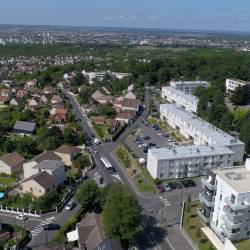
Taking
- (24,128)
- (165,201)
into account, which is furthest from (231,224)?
(24,128)

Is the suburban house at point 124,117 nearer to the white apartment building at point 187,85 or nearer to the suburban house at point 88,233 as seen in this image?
the white apartment building at point 187,85

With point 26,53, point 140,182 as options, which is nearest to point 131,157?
point 140,182

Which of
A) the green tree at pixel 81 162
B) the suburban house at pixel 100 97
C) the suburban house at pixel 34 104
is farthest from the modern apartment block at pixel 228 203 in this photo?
the suburban house at pixel 100 97

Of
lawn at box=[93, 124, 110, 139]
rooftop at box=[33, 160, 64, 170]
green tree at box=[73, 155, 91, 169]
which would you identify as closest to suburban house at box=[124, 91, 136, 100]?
lawn at box=[93, 124, 110, 139]

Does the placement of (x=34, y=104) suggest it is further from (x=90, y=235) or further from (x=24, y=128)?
(x=90, y=235)

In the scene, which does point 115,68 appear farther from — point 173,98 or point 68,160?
point 68,160

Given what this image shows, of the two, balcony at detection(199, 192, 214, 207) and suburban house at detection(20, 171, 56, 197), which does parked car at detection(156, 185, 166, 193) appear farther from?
suburban house at detection(20, 171, 56, 197)
